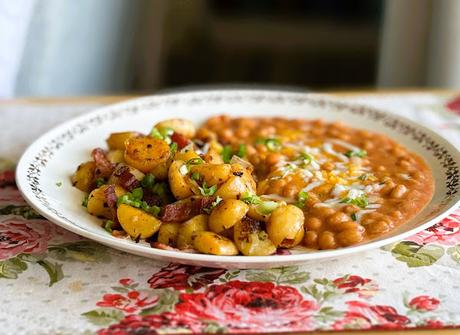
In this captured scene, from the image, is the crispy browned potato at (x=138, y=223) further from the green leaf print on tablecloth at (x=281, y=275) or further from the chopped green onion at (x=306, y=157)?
the chopped green onion at (x=306, y=157)

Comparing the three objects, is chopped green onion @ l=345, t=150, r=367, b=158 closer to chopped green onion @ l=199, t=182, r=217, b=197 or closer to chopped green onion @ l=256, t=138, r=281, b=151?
chopped green onion @ l=256, t=138, r=281, b=151

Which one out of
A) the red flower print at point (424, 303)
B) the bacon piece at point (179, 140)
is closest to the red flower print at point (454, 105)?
the bacon piece at point (179, 140)

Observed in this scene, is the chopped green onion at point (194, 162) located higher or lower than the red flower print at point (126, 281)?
higher

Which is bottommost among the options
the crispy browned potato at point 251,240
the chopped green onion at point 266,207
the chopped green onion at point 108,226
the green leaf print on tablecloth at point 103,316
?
the green leaf print on tablecloth at point 103,316

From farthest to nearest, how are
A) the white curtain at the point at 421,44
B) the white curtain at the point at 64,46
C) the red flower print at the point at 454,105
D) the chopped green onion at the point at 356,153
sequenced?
the white curtain at the point at 421,44 → the white curtain at the point at 64,46 → the red flower print at the point at 454,105 → the chopped green onion at the point at 356,153

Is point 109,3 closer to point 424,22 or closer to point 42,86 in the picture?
point 42,86

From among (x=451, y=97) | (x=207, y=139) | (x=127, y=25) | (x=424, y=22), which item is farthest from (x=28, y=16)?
(x=424, y=22)

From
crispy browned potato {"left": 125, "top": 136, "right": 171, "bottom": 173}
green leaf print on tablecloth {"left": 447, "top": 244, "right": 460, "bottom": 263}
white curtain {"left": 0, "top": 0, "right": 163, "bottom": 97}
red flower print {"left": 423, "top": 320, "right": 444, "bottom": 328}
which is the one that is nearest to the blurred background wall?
white curtain {"left": 0, "top": 0, "right": 163, "bottom": 97}
